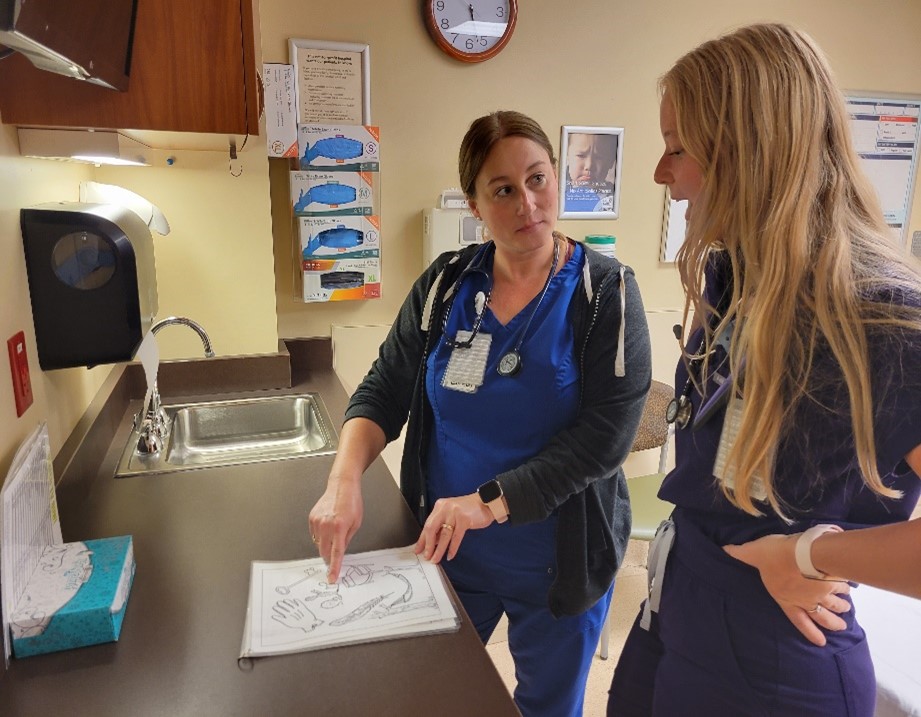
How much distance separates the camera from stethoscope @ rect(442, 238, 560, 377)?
1333 millimetres

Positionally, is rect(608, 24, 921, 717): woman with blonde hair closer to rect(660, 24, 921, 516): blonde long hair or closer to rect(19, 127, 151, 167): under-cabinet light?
rect(660, 24, 921, 516): blonde long hair

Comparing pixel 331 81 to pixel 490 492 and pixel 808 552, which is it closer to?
pixel 490 492

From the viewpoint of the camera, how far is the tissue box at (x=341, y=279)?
2.57m

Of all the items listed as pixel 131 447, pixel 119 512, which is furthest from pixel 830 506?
pixel 131 447

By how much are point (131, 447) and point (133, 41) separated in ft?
3.21

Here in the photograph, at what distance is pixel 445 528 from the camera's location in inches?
44.4

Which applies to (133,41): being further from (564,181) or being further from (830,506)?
(564,181)

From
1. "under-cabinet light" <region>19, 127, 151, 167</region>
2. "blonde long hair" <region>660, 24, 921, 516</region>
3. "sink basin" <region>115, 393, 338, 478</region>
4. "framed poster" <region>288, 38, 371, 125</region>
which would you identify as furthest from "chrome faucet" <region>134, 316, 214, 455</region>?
"blonde long hair" <region>660, 24, 921, 516</region>

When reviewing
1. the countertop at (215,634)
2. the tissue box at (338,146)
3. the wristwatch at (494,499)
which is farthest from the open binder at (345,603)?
the tissue box at (338,146)

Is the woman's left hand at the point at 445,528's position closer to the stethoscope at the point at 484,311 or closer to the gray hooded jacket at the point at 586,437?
the gray hooded jacket at the point at 586,437

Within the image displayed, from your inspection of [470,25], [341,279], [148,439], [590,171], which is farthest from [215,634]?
[590,171]

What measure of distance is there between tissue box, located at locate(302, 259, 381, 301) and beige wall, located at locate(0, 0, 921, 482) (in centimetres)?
8

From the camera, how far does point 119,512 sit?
53.4 inches

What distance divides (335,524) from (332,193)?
5.50 feet
